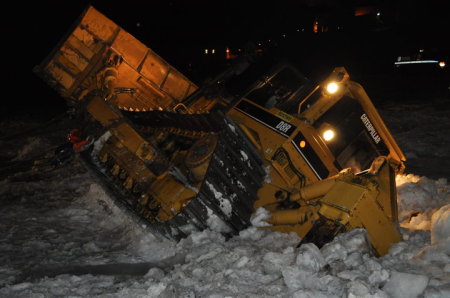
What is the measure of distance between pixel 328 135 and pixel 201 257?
2.21 m

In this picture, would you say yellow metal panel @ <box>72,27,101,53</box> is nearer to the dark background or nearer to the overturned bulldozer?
the overturned bulldozer

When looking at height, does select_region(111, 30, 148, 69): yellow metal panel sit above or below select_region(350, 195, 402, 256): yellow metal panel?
below

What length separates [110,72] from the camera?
7508mm

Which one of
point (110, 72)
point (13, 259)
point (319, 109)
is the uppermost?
point (319, 109)

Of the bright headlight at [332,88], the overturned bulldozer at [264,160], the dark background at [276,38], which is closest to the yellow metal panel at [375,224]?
the overturned bulldozer at [264,160]

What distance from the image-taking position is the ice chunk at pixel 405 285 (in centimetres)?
310

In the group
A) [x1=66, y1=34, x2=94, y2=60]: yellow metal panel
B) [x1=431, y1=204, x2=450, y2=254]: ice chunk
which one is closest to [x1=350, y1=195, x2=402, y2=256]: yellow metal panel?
[x1=431, y1=204, x2=450, y2=254]: ice chunk

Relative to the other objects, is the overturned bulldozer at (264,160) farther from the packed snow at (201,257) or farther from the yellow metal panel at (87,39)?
the yellow metal panel at (87,39)

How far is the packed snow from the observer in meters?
3.38

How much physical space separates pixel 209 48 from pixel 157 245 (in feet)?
82.6

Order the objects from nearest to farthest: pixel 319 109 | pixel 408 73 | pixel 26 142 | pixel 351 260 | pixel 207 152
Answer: pixel 351 260
pixel 207 152
pixel 319 109
pixel 26 142
pixel 408 73

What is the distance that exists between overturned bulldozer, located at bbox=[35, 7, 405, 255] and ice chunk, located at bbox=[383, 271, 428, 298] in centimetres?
77

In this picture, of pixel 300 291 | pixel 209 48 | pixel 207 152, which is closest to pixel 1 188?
pixel 207 152

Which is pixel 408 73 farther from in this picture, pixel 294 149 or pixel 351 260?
pixel 351 260
